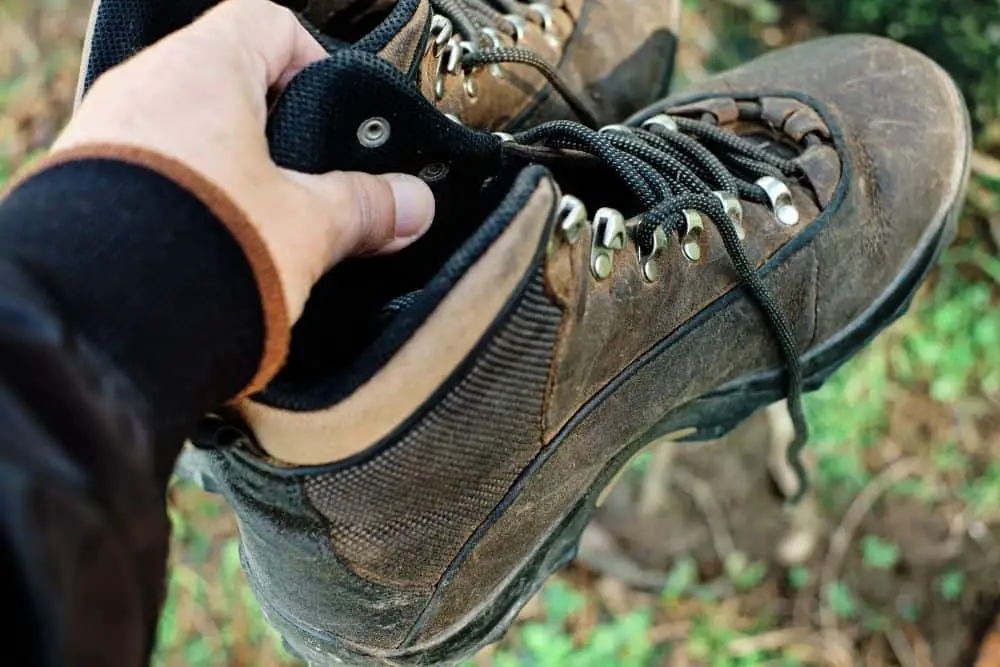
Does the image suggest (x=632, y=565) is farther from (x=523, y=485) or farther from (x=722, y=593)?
(x=523, y=485)

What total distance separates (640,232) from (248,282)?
42cm

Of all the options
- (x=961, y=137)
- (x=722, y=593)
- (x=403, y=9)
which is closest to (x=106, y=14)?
(x=403, y=9)

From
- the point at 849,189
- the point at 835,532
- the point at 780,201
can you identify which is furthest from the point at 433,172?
the point at 835,532

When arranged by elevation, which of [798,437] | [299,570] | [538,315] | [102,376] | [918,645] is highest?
[102,376]

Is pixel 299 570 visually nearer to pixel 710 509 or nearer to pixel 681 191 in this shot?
pixel 681 191

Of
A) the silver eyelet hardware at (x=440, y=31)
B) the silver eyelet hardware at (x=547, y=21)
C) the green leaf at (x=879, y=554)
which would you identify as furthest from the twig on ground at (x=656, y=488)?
A: the silver eyelet hardware at (x=440, y=31)

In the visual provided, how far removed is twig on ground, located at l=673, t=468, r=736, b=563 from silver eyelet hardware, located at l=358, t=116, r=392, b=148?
3.09 ft

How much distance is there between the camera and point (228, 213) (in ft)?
1.69

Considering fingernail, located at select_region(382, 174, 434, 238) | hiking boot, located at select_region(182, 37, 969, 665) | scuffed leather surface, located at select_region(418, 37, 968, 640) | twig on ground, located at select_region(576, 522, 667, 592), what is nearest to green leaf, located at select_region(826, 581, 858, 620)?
twig on ground, located at select_region(576, 522, 667, 592)

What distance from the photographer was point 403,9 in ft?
2.81

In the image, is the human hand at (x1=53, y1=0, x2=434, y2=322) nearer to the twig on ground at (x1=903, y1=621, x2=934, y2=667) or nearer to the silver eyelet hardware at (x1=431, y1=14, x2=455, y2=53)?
the silver eyelet hardware at (x1=431, y1=14, x2=455, y2=53)

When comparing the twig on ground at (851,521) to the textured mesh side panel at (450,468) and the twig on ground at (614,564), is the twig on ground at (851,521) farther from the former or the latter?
the textured mesh side panel at (450,468)

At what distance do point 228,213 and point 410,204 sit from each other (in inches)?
7.9

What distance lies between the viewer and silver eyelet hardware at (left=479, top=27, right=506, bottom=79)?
1136mm
